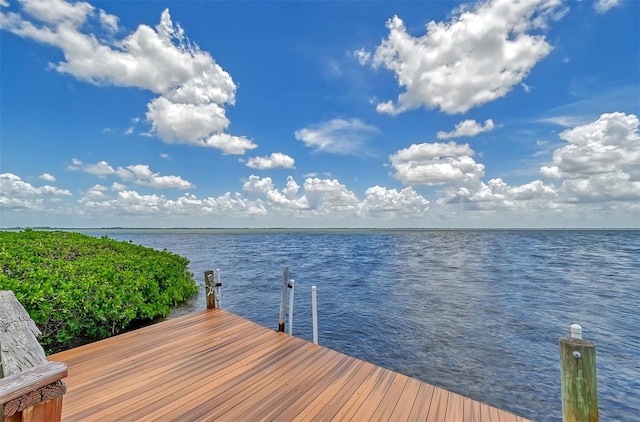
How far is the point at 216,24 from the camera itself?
51.9 feet

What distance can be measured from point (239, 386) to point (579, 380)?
13.4ft

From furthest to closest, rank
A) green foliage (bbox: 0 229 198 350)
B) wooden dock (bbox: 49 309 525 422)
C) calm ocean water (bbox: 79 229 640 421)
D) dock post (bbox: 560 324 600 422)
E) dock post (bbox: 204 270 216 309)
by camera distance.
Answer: dock post (bbox: 204 270 216 309)
calm ocean water (bbox: 79 229 640 421)
green foliage (bbox: 0 229 198 350)
wooden dock (bbox: 49 309 525 422)
dock post (bbox: 560 324 600 422)

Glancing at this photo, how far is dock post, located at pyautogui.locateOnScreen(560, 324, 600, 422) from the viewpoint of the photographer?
298 cm

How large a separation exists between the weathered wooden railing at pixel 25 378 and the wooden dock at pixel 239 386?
261 centimetres

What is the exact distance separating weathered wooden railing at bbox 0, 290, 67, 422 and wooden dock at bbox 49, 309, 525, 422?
261 centimetres

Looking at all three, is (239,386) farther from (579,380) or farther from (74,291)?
(74,291)

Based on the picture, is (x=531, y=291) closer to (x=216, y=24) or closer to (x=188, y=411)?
(x=188, y=411)

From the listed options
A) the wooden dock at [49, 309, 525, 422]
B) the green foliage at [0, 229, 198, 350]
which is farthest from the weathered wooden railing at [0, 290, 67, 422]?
the green foliage at [0, 229, 198, 350]

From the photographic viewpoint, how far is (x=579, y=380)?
9.90ft

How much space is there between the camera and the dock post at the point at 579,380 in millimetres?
2977

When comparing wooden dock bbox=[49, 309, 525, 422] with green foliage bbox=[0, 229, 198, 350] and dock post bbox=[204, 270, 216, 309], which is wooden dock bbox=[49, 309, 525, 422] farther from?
dock post bbox=[204, 270, 216, 309]

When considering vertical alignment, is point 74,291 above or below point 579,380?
above

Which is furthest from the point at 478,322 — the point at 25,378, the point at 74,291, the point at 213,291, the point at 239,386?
the point at 25,378

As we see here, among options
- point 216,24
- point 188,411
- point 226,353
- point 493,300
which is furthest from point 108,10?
point 493,300
